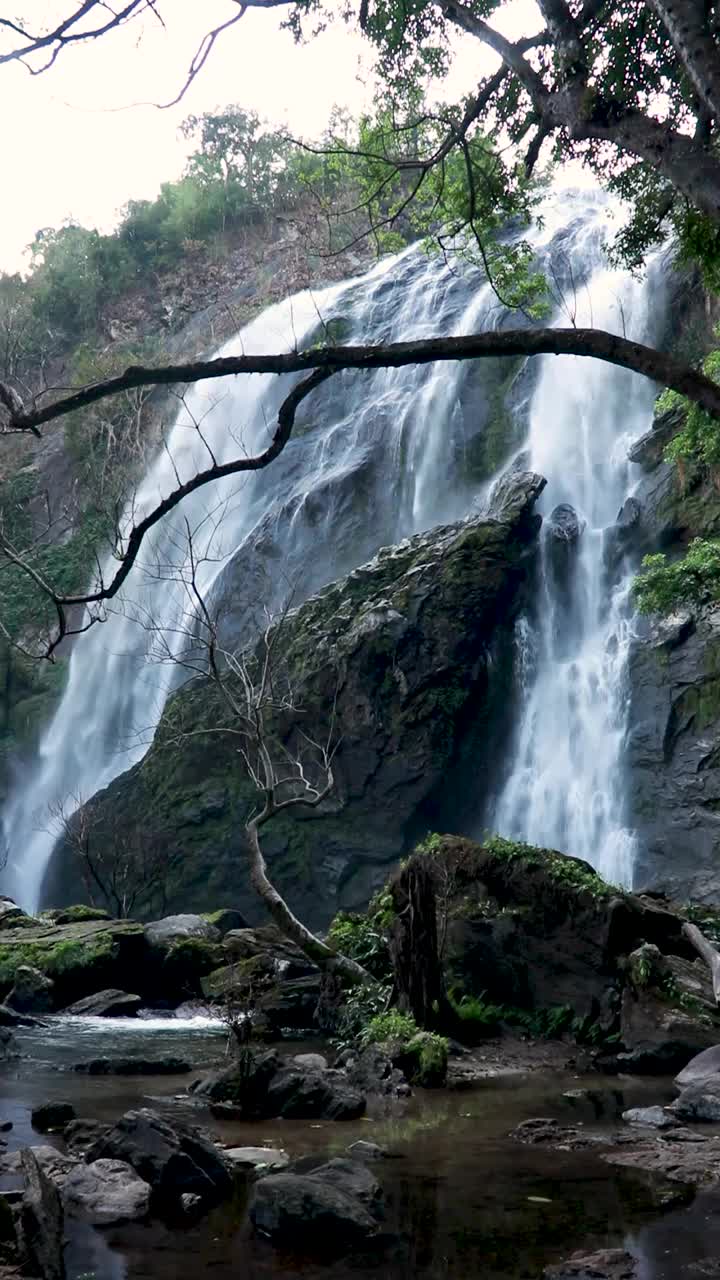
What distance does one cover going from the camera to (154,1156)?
6.13 metres

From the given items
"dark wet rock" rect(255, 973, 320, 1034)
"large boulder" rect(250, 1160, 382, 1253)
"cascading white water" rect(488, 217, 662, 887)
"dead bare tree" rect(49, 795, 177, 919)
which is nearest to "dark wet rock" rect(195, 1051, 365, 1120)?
"large boulder" rect(250, 1160, 382, 1253)

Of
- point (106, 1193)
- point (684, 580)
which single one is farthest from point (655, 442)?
point (106, 1193)

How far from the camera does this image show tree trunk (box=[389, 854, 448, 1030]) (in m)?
11.4

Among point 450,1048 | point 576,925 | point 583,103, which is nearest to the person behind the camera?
point 583,103

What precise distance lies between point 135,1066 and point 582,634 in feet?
46.9

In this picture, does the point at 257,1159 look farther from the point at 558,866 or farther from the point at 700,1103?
the point at 558,866

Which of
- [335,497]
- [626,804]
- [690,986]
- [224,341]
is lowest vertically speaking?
[690,986]

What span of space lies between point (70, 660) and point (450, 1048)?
2313cm

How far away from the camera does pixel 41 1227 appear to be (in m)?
4.80

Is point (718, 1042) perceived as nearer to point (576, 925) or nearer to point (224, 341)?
point (576, 925)

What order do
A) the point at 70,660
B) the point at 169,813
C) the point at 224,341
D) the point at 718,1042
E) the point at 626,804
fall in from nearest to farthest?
the point at 718,1042
the point at 626,804
the point at 169,813
the point at 70,660
the point at 224,341

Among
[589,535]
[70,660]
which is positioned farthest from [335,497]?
[70,660]

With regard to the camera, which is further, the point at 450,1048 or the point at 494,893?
the point at 494,893

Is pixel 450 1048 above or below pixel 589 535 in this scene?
below
